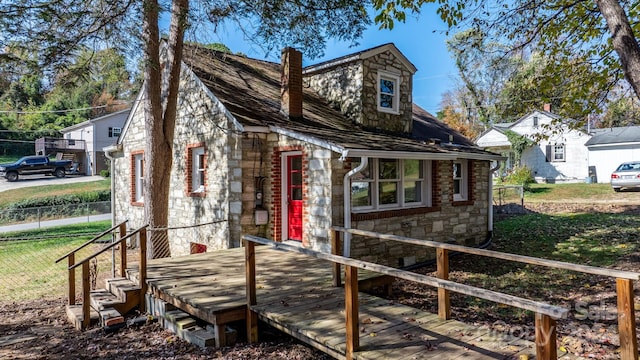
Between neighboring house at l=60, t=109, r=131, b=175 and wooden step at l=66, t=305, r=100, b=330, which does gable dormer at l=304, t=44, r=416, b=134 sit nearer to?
wooden step at l=66, t=305, r=100, b=330

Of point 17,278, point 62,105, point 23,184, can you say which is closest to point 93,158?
point 23,184

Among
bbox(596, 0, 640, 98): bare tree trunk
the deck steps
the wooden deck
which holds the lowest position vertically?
the deck steps

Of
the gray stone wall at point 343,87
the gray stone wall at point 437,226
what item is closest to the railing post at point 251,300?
the gray stone wall at point 437,226

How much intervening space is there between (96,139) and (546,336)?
135 feet

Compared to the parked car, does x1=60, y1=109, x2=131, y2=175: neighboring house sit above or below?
above

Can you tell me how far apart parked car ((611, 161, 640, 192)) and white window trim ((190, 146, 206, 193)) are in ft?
70.3

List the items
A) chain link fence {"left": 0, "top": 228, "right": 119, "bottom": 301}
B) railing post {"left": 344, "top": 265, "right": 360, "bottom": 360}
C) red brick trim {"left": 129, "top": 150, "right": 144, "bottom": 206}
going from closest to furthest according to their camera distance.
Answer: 1. railing post {"left": 344, "top": 265, "right": 360, "bottom": 360}
2. chain link fence {"left": 0, "top": 228, "right": 119, "bottom": 301}
3. red brick trim {"left": 129, "top": 150, "right": 144, "bottom": 206}

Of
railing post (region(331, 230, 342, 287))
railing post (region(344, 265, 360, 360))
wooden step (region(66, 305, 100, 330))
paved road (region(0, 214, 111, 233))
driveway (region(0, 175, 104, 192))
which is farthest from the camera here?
driveway (region(0, 175, 104, 192))

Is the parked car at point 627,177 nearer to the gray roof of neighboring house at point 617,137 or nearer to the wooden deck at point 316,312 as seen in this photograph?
the gray roof of neighboring house at point 617,137

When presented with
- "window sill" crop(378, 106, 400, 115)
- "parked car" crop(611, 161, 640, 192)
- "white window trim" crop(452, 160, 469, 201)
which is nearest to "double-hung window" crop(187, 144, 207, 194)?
"window sill" crop(378, 106, 400, 115)

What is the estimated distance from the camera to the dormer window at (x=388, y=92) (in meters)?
11.8

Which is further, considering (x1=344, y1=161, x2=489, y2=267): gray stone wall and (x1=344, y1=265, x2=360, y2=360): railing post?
(x1=344, y1=161, x2=489, y2=267): gray stone wall

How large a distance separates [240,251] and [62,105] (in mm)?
53738

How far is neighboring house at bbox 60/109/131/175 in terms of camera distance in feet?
122
